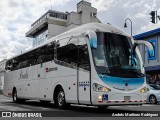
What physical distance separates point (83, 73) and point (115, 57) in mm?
1444

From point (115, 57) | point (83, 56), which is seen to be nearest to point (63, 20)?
point (83, 56)

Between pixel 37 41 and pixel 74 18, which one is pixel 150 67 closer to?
pixel 74 18

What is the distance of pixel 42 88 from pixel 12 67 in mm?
7209

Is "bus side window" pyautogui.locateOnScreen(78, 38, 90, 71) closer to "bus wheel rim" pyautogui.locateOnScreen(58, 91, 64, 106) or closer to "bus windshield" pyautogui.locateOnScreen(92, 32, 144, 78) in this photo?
"bus windshield" pyautogui.locateOnScreen(92, 32, 144, 78)

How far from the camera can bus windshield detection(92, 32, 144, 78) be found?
1270 cm

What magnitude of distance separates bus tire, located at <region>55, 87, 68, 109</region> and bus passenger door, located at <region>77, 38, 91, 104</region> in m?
1.57

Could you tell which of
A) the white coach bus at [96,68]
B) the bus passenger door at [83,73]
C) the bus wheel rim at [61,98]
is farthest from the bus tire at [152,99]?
the bus passenger door at [83,73]

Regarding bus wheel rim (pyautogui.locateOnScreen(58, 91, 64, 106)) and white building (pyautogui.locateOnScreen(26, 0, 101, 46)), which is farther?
white building (pyautogui.locateOnScreen(26, 0, 101, 46))

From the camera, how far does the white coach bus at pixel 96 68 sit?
41.2ft

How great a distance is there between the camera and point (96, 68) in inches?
499

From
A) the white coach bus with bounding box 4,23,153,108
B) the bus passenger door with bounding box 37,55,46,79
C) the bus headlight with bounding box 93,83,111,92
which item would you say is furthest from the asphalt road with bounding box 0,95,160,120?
the bus passenger door with bounding box 37,55,46,79

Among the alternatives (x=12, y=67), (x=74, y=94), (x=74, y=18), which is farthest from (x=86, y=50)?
(x=74, y=18)

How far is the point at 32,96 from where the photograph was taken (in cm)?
1916

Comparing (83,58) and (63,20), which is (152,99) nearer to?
(83,58)
